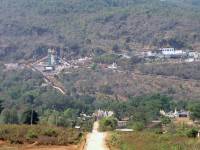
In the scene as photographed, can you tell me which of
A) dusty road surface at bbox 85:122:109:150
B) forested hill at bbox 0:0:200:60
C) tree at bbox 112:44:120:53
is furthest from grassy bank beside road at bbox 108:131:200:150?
forested hill at bbox 0:0:200:60

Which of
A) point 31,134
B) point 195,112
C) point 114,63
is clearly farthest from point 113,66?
point 31,134

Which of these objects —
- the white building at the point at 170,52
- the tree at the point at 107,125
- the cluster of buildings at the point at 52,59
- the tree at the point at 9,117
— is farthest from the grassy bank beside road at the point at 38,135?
the white building at the point at 170,52

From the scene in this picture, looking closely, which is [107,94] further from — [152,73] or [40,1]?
[40,1]

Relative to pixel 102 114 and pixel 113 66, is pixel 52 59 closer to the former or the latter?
pixel 113 66

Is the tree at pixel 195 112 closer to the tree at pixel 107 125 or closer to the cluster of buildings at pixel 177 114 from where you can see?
the cluster of buildings at pixel 177 114

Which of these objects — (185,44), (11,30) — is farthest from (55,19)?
(185,44)

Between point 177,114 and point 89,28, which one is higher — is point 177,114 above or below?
below

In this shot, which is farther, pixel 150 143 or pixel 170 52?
pixel 170 52
